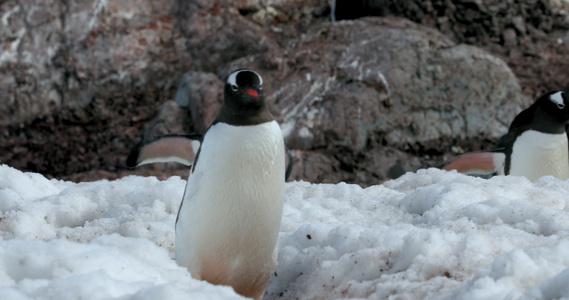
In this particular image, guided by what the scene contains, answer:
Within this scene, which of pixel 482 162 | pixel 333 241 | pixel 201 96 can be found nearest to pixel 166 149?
pixel 333 241

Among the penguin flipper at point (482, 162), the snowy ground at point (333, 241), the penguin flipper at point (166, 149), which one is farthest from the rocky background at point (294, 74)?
the penguin flipper at point (166, 149)

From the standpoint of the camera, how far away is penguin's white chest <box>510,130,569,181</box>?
479 centimetres

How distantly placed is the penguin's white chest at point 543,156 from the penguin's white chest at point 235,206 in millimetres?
2963

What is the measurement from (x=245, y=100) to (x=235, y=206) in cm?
39

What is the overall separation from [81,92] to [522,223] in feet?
23.5

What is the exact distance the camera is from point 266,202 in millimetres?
2422

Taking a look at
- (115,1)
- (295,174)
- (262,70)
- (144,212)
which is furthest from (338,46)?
(144,212)

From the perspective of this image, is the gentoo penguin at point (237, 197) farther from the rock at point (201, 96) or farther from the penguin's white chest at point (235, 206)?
the rock at point (201, 96)

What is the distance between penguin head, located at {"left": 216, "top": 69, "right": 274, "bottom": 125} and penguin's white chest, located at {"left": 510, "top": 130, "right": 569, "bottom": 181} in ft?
10.0

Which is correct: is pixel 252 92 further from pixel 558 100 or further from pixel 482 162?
pixel 482 162

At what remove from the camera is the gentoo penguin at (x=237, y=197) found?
2.39 metres

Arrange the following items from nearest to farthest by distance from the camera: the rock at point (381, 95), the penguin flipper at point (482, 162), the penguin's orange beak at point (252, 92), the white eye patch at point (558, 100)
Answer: the penguin's orange beak at point (252, 92)
the white eye patch at point (558, 100)
the penguin flipper at point (482, 162)
the rock at point (381, 95)

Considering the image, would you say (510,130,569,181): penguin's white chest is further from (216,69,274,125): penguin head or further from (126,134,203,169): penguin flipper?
(216,69,274,125): penguin head

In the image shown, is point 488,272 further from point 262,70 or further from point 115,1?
point 115,1
